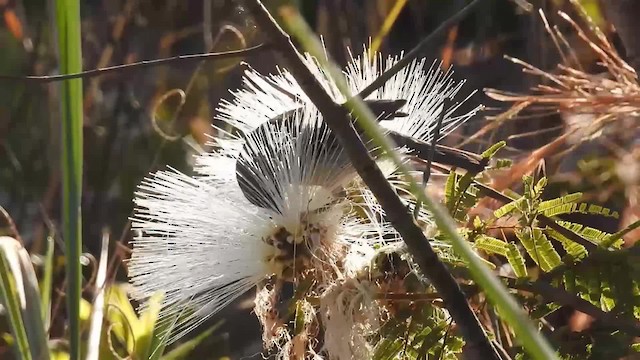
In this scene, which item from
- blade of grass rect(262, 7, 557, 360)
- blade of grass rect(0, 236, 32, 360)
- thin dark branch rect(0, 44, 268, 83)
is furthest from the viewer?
blade of grass rect(0, 236, 32, 360)

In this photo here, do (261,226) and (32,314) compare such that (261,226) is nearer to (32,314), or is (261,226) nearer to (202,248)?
(202,248)

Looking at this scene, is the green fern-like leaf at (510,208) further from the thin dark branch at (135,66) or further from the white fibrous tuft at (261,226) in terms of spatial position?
the thin dark branch at (135,66)

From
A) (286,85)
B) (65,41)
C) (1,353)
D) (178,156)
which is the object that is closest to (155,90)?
(178,156)

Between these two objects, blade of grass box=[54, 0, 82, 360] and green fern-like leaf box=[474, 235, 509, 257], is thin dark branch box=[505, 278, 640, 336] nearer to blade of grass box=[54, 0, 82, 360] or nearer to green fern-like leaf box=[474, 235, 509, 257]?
green fern-like leaf box=[474, 235, 509, 257]

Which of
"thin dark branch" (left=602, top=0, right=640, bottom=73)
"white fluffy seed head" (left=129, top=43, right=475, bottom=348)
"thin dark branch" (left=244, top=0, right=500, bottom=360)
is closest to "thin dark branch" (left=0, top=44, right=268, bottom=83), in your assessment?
"thin dark branch" (left=244, top=0, right=500, bottom=360)

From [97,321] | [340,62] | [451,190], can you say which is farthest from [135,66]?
[340,62]

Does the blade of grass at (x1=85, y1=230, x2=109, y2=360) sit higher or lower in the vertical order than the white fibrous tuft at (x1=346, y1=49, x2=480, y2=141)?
lower
